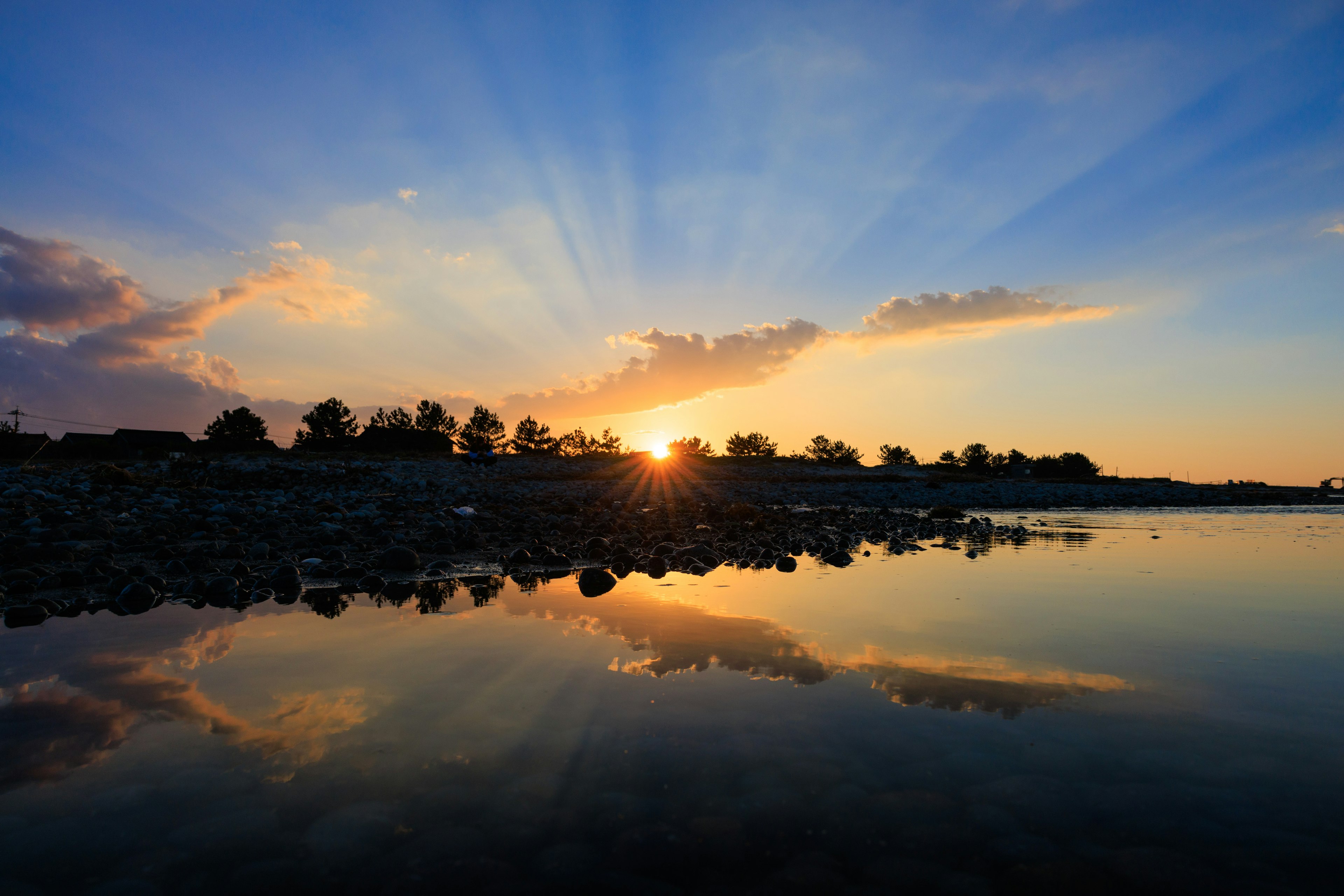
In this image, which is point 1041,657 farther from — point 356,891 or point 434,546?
point 434,546

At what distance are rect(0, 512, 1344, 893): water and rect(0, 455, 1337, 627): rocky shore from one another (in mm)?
1070

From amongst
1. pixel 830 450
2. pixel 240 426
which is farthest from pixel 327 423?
pixel 830 450

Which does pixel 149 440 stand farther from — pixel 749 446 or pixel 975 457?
pixel 975 457

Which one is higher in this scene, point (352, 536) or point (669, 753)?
point (352, 536)

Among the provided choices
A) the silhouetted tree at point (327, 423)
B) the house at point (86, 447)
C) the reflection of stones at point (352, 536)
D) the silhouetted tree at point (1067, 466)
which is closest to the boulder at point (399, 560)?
the reflection of stones at point (352, 536)

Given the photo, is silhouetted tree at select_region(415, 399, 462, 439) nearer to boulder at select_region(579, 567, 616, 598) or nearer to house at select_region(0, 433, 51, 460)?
house at select_region(0, 433, 51, 460)

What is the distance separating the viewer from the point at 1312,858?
1902mm

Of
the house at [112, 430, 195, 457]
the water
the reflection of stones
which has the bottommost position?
the water

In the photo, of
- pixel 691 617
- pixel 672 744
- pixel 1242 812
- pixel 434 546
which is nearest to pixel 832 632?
pixel 691 617

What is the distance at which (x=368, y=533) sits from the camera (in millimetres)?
9656

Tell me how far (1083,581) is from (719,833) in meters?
6.68

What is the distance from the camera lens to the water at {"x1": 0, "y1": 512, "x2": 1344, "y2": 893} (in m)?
1.91

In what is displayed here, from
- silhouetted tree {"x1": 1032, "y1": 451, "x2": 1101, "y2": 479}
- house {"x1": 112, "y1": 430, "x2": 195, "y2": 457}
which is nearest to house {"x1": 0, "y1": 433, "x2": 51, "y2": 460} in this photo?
house {"x1": 112, "y1": 430, "x2": 195, "y2": 457}

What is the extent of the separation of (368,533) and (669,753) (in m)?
8.35
